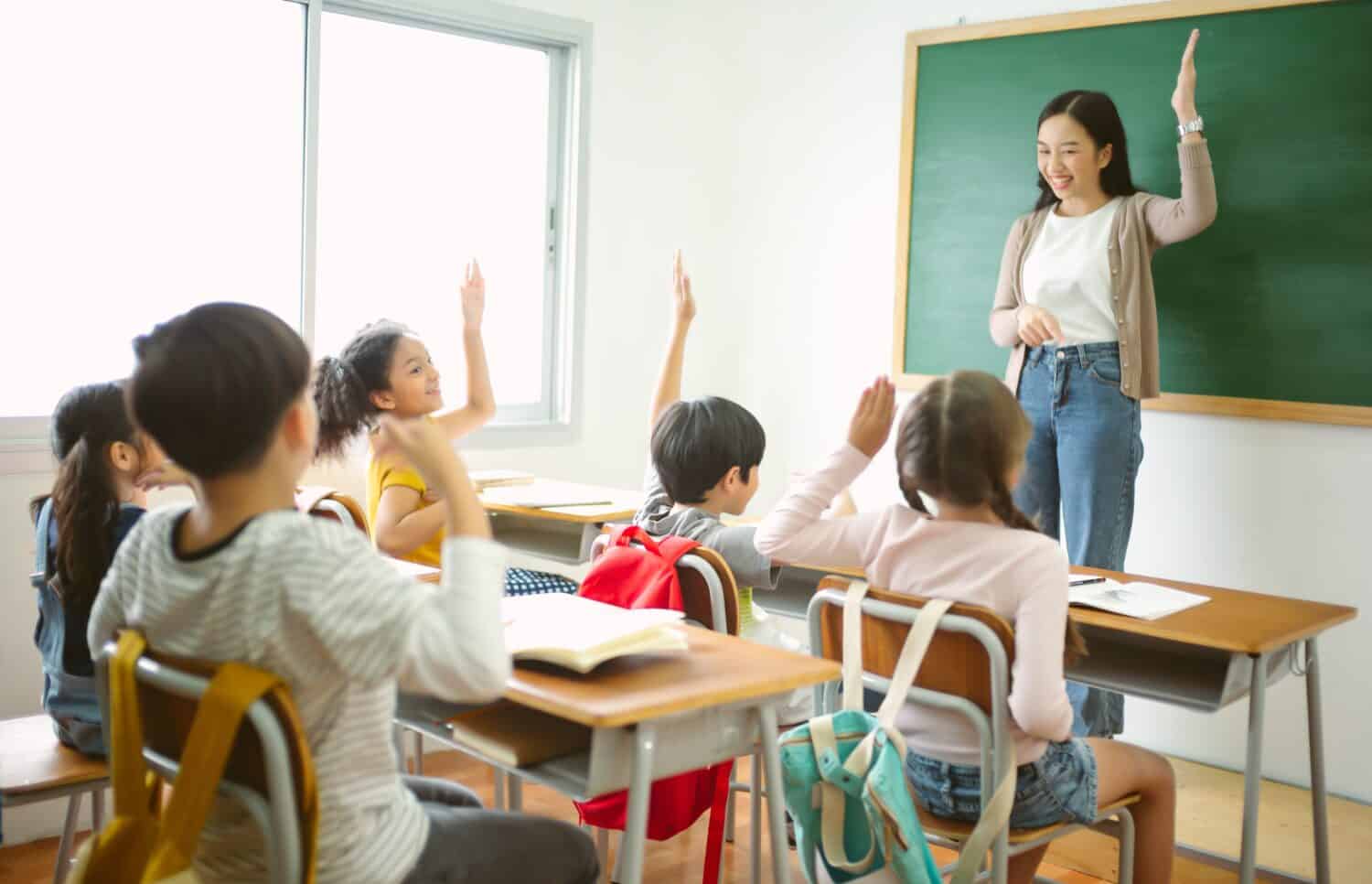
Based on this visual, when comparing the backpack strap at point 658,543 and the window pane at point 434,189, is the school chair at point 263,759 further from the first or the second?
the window pane at point 434,189

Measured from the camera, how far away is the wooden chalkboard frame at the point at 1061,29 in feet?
11.8

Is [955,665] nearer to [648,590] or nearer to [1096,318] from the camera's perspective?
[648,590]

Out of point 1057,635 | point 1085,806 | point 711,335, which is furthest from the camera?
point 711,335

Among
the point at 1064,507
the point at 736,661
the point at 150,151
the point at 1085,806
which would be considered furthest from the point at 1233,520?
the point at 150,151

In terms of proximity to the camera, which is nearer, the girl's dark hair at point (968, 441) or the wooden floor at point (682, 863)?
the girl's dark hair at point (968, 441)

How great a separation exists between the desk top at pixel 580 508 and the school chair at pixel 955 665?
1.16 meters

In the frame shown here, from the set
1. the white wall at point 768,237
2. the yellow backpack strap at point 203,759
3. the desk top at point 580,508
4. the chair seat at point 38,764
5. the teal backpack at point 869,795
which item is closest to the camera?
the yellow backpack strap at point 203,759

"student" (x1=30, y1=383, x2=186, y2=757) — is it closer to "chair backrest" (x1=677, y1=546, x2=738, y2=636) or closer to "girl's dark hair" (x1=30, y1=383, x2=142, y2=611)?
"girl's dark hair" (x1=30, y1=383, x2=142, y2=611)

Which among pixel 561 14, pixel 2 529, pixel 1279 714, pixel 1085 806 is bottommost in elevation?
pixel 1279 714

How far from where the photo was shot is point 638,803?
1.61m

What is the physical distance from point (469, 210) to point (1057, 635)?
9.69 ft

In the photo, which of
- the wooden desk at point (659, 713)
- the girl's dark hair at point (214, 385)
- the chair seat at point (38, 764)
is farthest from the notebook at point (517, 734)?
the chair seat at point (38, 764)

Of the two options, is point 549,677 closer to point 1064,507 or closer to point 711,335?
point 1064,507

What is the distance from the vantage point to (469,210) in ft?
14.5
